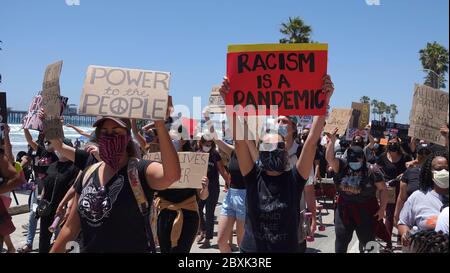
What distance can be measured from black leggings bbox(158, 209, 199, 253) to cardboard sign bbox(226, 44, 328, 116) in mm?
1936

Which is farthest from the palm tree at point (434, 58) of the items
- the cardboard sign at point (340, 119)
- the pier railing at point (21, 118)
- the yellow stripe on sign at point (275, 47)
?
the yellow stripe on sign at point (275, 47)

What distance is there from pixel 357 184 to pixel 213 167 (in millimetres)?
2997

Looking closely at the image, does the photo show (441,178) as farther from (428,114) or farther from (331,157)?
(331,157)

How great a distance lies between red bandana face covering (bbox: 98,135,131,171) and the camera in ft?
10.9

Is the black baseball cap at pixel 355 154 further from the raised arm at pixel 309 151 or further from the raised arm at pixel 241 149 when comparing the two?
the raised arm at pixel 241 149

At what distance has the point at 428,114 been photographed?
392 cm

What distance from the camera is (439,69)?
179 ft

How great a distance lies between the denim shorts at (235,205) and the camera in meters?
6.01

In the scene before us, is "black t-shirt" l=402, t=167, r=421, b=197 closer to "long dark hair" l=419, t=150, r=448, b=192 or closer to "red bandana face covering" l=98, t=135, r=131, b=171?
"long dark hair" l=419, t=150, r=448, b=192

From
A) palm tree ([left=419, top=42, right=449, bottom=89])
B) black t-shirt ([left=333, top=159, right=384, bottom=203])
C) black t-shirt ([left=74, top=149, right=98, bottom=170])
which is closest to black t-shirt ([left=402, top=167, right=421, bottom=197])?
black t-shirt ([left=333, top=159, right=384, bottom=203])

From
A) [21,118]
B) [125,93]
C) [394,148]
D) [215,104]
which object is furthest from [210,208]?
[21,118]

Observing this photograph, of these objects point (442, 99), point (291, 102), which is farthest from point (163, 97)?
point (442, 99)
